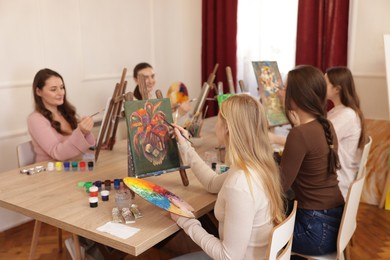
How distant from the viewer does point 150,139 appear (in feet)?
5.98

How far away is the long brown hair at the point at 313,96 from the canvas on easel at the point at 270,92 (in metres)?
1.01

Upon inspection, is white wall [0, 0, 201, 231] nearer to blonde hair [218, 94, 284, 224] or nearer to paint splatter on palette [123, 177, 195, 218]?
paint splatter on palette [123, 177, 195, 218]

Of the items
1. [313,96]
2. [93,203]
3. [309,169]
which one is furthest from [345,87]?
[93,203]

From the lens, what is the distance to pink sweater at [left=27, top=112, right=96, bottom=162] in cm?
225

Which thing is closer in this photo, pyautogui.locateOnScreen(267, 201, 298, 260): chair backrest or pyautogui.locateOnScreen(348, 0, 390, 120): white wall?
pyautogui.locateOnScreen(267, 201, 298, 260): chair backrest

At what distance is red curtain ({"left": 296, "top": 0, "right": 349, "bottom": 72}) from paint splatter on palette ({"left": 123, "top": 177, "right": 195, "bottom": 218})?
8.56 ft

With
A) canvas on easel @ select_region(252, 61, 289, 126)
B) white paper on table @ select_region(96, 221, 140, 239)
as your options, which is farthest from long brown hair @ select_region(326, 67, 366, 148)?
white paper on table @ select_region(96, 221, 140, 239)

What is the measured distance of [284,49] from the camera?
13.1ft

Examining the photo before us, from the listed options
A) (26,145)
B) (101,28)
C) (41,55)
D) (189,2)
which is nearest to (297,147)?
(26,145)

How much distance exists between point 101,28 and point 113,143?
1597 millimetres

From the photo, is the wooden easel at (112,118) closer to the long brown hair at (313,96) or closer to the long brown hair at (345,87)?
the long brown hair at (313,96)

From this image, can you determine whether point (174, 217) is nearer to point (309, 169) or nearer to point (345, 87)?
point (309, 169)

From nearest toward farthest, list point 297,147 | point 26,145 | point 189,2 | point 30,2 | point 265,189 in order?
point 265,189 < point 297,147 < point 26,145 < point 30,2 < point 189,2

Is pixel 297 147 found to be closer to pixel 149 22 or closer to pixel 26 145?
pixel 26 145
